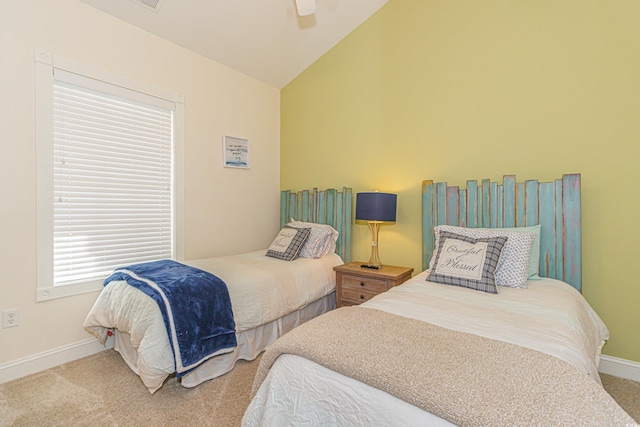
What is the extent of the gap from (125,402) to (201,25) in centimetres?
304

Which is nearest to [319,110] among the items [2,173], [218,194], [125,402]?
[218,194]

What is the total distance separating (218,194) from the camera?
343cm

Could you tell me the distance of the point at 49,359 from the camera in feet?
7.57

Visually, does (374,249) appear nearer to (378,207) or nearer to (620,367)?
(378,207)

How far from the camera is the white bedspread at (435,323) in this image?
1002 mm

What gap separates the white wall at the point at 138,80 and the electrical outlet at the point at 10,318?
0.11 feet

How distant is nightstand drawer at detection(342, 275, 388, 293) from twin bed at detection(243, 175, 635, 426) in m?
0.55

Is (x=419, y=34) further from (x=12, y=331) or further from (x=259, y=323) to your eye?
(x=12, y=331)

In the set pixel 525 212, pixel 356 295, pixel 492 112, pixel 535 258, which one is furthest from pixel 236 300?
pixel 492 112

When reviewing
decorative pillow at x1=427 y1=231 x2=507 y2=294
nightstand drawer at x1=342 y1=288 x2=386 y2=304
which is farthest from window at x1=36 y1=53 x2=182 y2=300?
decorative pillow at x1=427 y1=231 x2=507 y2=294

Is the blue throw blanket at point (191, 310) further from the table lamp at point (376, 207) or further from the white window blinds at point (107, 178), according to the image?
the table lamp at point (376, 207)

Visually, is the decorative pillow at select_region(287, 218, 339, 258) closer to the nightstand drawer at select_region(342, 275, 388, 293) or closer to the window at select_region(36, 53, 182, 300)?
the nightstand drawer at select_region(342, 275, 388, 293)

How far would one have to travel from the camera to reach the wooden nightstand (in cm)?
272

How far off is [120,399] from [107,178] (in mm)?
1694
